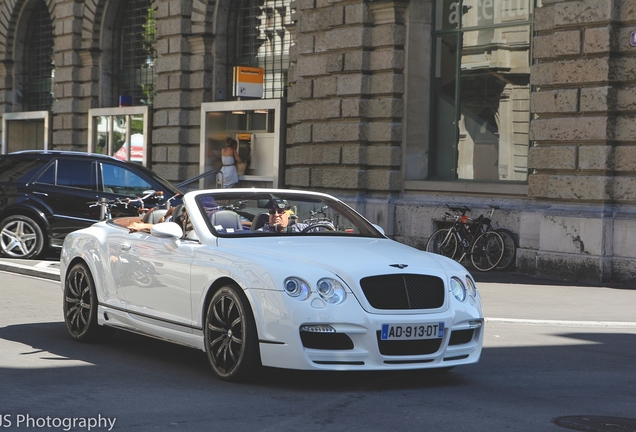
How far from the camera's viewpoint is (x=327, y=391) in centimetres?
719

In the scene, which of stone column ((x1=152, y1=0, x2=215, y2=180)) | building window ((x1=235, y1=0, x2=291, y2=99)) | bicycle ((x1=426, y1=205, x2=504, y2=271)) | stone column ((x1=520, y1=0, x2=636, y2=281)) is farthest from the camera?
stone column ((x1=152, y1=0, x2=215, y2=180))

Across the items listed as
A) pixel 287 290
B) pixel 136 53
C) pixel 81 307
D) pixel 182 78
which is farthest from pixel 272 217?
pixel 136 53

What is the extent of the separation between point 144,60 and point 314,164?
9.21 metres

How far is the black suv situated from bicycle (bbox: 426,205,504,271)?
440 centimetres

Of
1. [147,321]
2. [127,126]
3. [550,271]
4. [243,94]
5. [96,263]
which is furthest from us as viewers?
[127,126]

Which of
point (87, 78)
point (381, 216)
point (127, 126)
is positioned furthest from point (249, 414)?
point (87, 78)

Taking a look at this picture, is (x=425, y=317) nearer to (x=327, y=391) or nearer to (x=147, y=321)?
(x=327, y=391)

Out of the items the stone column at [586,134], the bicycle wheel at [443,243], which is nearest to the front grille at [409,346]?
the stone column at [586,134]

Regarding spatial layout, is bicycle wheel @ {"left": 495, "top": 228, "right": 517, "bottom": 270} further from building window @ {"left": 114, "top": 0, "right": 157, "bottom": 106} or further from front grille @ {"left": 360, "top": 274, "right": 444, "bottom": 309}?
building window @ {"left": 114, "top": 0, "right": 157, "bottom": 106}

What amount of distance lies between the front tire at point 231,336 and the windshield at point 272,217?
2.33 ft

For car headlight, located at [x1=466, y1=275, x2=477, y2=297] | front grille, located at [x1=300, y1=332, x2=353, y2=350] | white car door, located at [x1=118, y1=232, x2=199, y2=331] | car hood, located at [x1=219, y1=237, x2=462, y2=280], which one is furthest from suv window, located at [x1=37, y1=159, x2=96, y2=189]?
front grille, located at [x1=300, y1=332, x2=353, y2=350]

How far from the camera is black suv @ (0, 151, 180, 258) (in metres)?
17.3

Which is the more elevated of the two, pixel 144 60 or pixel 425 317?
pixel 144 60

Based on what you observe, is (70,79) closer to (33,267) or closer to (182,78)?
(182,78)
